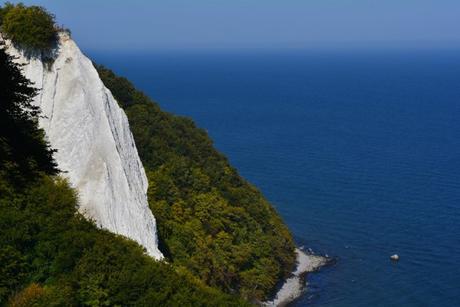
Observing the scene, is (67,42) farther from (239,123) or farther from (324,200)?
(239,123)

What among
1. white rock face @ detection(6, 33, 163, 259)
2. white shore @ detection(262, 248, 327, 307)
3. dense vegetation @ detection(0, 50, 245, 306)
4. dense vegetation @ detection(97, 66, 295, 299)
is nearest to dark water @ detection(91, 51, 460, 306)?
white shore @ detection(262, 248, 327, 307)

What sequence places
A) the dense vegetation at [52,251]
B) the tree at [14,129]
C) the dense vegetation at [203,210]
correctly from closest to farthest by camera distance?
the dense vegetation at [52,251]
the tree at [14,129]
the dense vegetation at [203,210]

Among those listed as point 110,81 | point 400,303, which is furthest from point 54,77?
point 400,303

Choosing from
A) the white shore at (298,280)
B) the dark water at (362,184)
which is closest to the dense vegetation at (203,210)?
the white shore at (298,280)

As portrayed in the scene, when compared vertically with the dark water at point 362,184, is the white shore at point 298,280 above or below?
below

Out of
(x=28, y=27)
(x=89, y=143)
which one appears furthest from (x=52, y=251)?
(x=28, y=27)

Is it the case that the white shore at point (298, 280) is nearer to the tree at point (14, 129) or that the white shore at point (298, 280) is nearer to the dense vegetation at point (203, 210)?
the dense vegetation at point (203, 210)

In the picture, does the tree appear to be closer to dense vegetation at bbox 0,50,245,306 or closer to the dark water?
dense vegetation at bbox 0,50,245,306
